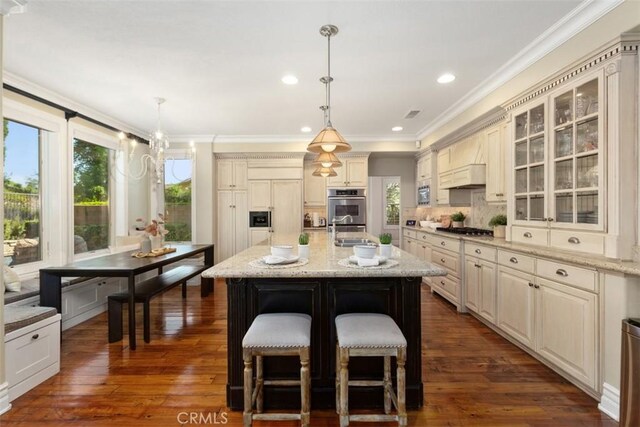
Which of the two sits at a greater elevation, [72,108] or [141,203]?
[72,108]

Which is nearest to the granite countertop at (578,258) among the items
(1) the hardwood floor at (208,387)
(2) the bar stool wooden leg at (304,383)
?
(1) the hardwood floor at (208,387)

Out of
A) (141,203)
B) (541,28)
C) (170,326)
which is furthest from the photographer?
(141,203)

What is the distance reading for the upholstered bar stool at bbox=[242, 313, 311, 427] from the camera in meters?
1.59

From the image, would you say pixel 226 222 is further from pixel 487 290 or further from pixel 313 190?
pixel 487 290

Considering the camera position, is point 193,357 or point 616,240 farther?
point 193,357

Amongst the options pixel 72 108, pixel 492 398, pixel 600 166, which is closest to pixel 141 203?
pixel 72 108

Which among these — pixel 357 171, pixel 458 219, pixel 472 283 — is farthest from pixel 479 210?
pixel 357 171

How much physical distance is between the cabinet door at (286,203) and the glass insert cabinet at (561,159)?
11.8ft

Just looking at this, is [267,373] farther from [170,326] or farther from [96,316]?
[96,316]

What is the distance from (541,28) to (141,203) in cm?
569

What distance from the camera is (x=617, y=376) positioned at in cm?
183

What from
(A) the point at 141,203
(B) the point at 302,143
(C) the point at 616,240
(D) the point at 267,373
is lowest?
(D) the point at 267,373

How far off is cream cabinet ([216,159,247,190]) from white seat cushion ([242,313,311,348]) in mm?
4306

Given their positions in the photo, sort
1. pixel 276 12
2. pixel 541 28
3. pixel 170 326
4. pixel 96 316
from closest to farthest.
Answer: pixel 276 12 → pixel 541 28 → pixel 170 326 → pixel 96 316
